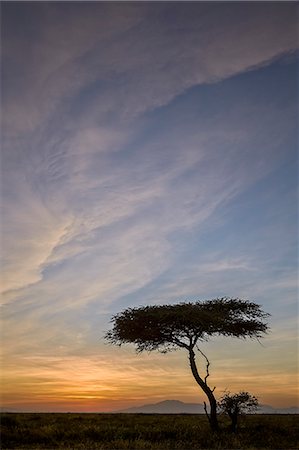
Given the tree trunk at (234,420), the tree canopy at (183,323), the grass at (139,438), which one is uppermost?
the tree canopy at (183,323)

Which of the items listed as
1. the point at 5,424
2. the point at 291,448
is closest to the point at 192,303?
the point at 291,448

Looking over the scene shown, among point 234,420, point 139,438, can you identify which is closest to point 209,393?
point 234,420

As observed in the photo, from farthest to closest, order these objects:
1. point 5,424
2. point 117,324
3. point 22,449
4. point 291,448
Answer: point 117,324 → point 5,424 → point 291,448 → point 22,449

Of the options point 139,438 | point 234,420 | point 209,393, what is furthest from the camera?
point 209,393

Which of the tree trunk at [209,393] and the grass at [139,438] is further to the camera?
the tree trunk at [209,393]

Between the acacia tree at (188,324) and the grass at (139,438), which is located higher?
the acacia tree at (188,324)

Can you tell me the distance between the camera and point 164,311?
26.0 metres

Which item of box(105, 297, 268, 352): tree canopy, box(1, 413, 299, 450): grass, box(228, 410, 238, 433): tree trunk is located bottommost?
box(1, 413, 299, 450): grass

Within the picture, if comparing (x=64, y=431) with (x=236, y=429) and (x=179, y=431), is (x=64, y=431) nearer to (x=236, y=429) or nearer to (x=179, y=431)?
(x=179, y=431)

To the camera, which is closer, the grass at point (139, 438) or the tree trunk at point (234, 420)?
the grass at point (139, 438)

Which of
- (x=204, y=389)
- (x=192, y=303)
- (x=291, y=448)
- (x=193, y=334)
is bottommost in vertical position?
(x=291, y=448)

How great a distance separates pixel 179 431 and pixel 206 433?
1.39 metres

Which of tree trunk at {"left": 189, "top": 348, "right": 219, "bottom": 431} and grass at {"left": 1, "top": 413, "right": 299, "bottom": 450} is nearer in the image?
grass at {"left": 1, "top": 413, "right": 299, "bottom": 450}

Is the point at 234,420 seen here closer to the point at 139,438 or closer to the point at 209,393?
the point at 209,393
